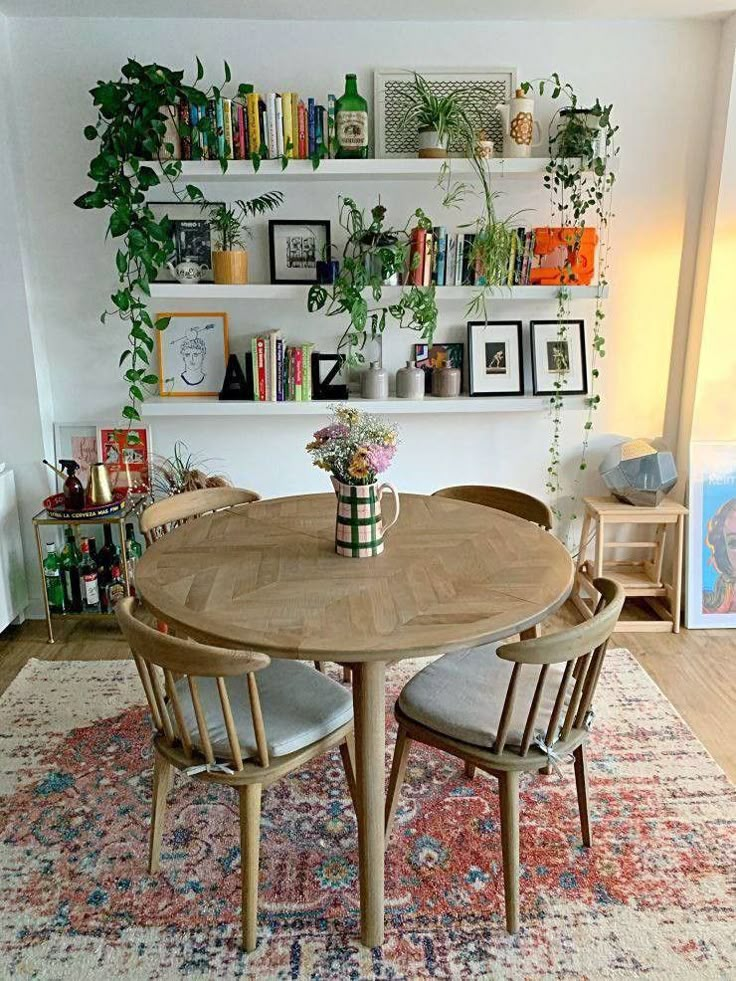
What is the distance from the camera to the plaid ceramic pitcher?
2.04 m

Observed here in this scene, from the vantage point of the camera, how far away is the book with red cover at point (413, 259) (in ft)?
10.2

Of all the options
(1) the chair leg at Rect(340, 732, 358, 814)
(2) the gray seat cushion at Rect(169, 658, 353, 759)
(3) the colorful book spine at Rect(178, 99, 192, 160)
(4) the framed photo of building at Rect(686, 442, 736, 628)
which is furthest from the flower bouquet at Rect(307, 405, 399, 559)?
(4) the framed photo of building at Rect(686, 442, 736, 628)

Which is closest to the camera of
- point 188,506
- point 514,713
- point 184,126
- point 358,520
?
point 514,713

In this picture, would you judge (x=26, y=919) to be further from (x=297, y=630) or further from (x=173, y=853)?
(x=297, y=630)

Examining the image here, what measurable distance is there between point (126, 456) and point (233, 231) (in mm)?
1118

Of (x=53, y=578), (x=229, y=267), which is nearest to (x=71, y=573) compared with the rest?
(x=53, y=578)

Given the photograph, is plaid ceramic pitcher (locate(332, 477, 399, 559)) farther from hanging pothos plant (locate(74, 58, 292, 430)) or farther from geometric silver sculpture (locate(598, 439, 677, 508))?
geometric silver sculpture (locate(598, 439, 677, 508))

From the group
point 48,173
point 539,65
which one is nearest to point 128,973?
point 48,173

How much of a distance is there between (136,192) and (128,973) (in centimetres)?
262

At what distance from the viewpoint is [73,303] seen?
3320mm

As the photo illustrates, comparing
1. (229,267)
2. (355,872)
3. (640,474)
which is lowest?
(355,872)

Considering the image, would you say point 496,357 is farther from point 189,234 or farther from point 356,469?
point 356,469

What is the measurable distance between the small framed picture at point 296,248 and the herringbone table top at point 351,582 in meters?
1.25

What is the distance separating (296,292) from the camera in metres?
3.12
